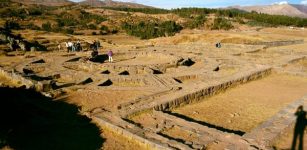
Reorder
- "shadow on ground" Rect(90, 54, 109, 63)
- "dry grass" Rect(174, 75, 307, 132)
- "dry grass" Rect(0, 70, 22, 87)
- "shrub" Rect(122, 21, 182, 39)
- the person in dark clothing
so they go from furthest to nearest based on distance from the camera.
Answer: "shrub" Rect(122, 21, 182, 39) → "shadow on ground" Rect(90, 54, 109, 63) → "dry grass" Rect(0, 70, 22, 87) → "dry grass" Rect(174, 75, 307, 132) → the person in dark clothing

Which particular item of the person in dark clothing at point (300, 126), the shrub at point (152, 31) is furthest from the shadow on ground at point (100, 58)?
the shrub at point (152, 31)

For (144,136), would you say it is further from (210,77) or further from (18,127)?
(210,77)

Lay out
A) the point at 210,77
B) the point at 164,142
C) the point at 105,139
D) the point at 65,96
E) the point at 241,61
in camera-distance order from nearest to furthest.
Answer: the point at 164,142, the point at 105,139, the point at 65,96, the point at 210,77, the point at 241,61

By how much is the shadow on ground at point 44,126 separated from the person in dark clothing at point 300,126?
210 inches

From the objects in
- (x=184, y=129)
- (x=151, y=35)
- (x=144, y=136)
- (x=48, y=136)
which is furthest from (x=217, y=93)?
(x=151, y=35)

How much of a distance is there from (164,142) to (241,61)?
14623 mm

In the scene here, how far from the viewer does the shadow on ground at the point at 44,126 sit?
8859 mm

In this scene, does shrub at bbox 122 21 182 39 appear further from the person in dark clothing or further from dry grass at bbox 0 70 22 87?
the person in dark clothing

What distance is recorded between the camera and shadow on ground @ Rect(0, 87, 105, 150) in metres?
8.86

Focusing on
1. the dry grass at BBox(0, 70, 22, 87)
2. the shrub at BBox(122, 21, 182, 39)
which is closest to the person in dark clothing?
the dry grass at BBox(0, 70, 22, 87)

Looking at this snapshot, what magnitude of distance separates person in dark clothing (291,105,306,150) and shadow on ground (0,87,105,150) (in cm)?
533

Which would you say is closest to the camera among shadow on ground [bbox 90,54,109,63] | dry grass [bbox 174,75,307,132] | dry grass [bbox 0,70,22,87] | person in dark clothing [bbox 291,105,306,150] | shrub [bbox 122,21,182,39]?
person in dark clothing [bbox 291,105,306,150]

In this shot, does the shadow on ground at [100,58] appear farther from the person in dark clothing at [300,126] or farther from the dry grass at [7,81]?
the person in dark clothing at [300,126]

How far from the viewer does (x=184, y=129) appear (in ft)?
31.6
